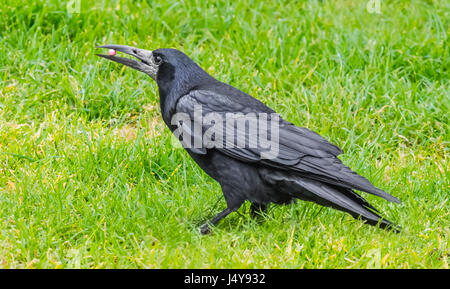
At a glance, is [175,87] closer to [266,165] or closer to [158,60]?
[158,60]

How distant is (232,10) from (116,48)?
1.91 m

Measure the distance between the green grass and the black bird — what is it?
0.54ft

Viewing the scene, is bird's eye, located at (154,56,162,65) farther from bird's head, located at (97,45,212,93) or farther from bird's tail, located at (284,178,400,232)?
bird's tail, located at (284,178,400,232)

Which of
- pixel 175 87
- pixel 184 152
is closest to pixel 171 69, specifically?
pixel 175 87

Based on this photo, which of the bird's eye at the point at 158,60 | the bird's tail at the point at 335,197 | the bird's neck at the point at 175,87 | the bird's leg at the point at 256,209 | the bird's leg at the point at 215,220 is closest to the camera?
the bird's tail at the point at 335,197

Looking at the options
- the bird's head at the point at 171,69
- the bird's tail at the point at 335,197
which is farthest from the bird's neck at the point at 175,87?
the bird's tail at the point at 335,197

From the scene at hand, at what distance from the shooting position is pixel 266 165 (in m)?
4.14

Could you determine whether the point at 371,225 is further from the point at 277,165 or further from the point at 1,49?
the point at 1,49

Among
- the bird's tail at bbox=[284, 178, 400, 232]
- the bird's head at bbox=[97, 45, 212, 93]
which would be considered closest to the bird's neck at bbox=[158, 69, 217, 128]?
the bird's head at bbox=[97, 45, 212, 93]

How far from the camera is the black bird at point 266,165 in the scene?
407 centimetres

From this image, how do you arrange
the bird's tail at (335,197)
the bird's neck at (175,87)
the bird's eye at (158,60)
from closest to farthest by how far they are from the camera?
the bird's tail at (335,197)
the bird's neck at (175,87)
the bird's eye at (158,60)

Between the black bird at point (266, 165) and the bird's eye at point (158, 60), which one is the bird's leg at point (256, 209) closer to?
A: the black bird at point (266, 165)

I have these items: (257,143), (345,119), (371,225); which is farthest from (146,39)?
(371,225)
